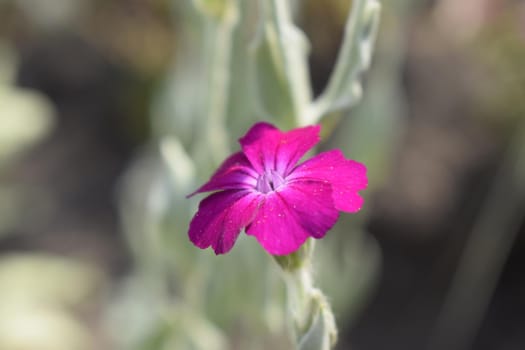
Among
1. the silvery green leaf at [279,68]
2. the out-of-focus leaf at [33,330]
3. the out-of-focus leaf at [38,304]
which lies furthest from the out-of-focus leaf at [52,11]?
the silvery green leaf at [279,68]

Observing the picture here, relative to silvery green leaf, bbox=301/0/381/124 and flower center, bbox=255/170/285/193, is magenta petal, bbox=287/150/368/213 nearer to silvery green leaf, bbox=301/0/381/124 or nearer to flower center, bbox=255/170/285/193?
flower center, bbox=255/170/285/193

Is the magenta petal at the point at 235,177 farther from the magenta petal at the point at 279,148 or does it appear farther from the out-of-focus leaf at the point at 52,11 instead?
the out-of-focus leaf at the point at 52,11

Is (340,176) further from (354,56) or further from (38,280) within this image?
(38,280)

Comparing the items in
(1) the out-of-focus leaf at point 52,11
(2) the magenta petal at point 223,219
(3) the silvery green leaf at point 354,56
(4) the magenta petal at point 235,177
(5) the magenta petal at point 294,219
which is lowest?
(5) the magenta petal at point 294,219

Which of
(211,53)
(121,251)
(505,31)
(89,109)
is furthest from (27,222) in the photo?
(505,31)

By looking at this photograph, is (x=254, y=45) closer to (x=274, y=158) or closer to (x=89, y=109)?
(x=274, y=158)

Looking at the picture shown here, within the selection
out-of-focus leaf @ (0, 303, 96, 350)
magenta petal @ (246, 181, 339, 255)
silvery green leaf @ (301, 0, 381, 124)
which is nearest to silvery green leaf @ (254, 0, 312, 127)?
silvery green leaf @ (301, 0, 381, 124)
